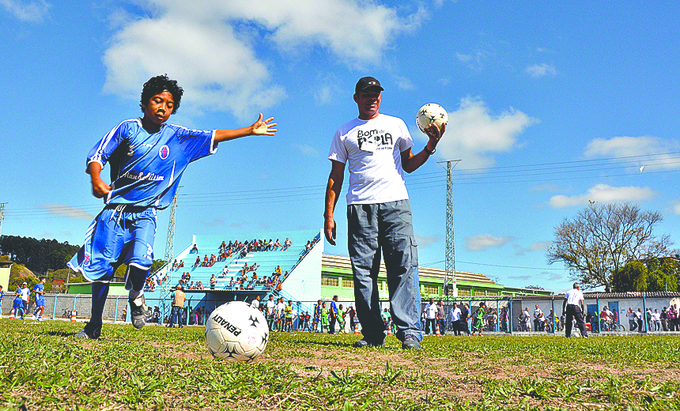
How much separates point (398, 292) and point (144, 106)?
11.5 ft

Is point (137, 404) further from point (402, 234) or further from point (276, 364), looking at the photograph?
point (402, 234)

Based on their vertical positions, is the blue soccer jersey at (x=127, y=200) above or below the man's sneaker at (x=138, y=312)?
above

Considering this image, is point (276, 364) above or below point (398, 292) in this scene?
below

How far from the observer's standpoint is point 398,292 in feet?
16.4

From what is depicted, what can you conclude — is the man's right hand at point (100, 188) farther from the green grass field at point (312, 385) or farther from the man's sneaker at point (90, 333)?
the green grass field at point (312, 385)

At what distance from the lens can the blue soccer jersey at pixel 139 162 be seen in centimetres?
509

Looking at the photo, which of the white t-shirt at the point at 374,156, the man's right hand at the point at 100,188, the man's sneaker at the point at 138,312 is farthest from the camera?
the man's sneaker at the point at 138,312

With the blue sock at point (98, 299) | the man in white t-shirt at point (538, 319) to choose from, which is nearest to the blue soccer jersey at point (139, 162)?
the blue sock at point (98, 299)

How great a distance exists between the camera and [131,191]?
5.12 metres

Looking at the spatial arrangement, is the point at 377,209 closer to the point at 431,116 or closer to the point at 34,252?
the point at 431,116

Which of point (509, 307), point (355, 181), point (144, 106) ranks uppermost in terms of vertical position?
point (144, 106)

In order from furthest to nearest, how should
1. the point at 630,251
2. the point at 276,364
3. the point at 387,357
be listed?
the point at 630,251 < the point at 387,357 < the point at 276,364

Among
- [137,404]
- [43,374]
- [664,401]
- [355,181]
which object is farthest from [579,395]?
[355,181]

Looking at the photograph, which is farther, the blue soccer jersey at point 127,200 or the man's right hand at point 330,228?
the man's right hand at point 330,228
